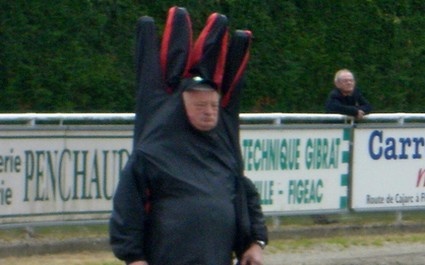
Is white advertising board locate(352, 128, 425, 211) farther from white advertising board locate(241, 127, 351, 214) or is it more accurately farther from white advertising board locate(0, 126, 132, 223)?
white advertising board locate(0, 126, 132, 223)

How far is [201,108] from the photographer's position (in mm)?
4879

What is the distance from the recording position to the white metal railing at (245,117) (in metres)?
10.5

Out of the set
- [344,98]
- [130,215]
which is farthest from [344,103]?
[130,215]

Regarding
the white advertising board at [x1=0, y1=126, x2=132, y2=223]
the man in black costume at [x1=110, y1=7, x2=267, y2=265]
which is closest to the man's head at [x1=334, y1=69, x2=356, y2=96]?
the white advertising board at [x1=0, y1=126, x2=132, y2=223]

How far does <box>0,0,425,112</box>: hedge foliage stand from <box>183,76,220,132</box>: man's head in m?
7.87

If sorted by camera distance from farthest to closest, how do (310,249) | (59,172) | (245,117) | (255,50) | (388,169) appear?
(255,50), (388,169), (245,117), (310,249), (59,172)

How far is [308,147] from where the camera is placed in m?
12.2

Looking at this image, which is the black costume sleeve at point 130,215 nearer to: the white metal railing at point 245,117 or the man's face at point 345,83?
the white metal railing at point 245,117

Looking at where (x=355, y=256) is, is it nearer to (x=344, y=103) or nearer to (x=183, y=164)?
(x=344, y=103)

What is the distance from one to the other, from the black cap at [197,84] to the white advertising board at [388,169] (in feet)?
25.5

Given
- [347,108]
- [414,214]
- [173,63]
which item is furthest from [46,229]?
[173,63]

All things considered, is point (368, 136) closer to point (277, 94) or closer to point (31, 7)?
point (277, 94)

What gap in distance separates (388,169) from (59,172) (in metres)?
4.11

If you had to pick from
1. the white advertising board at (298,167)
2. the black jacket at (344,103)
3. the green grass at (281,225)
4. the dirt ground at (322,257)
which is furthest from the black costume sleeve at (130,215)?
the black jacket at (344,103)
